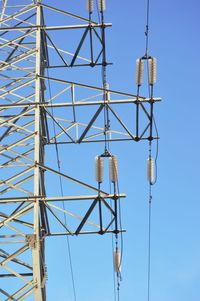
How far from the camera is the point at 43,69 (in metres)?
17.1

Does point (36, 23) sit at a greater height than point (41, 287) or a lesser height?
greater

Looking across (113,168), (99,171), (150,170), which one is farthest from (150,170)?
(99,171)

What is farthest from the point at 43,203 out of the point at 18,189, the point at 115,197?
the point at 115,197

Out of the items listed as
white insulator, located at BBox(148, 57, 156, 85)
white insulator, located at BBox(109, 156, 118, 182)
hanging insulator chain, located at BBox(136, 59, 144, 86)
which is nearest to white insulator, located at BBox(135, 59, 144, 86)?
hanging insulator chain, located at BBox(136, 59, 144, 86)

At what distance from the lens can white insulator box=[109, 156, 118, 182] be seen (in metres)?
13.3

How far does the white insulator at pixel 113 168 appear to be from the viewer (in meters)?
13.3

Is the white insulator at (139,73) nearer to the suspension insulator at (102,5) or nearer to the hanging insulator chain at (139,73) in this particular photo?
the hanging insulator chain at (139,73)

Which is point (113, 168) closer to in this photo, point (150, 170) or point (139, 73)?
point (150, 170)

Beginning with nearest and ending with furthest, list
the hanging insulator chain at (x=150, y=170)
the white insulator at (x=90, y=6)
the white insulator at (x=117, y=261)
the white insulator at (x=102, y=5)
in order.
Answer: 1. the white insulator at (x=117, y=261)
2. the hanging insulator chain at (x=150, y=170)
3. the white insulator at (x=102, y=5)
4. the white insulator at (x=90, y=6)

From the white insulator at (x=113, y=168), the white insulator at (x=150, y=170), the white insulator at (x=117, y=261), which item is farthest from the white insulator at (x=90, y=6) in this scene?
the white insulator at (x=117, y=261)

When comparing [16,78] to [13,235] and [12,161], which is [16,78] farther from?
[13,235]

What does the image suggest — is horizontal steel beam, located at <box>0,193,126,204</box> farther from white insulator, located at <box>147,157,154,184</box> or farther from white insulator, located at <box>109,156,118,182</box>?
white insulator, located at <box>147,157,154,184</box>

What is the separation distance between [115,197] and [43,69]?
580 centimetres

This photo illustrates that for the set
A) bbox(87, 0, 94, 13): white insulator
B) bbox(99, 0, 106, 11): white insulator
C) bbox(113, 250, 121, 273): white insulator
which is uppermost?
bbox(87, 0, 94, 13): white insulator
